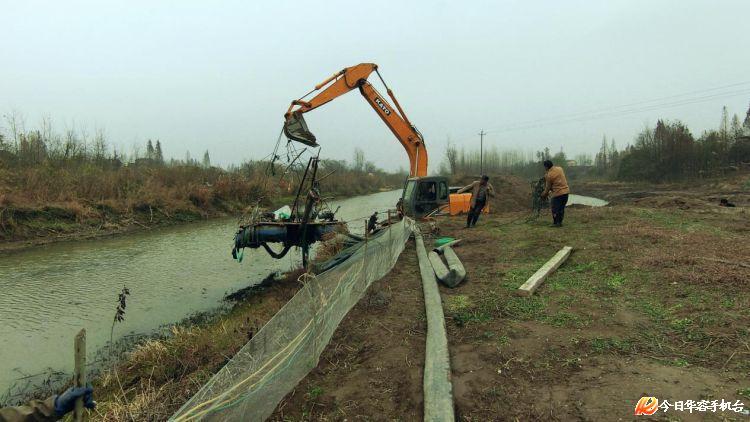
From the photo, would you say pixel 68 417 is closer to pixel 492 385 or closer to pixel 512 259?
pixel 492 385

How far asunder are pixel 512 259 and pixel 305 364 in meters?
4.77

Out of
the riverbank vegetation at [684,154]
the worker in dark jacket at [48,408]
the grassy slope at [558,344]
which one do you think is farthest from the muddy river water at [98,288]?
the riverbank vegetation at [684,154]

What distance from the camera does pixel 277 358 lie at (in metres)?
3.43

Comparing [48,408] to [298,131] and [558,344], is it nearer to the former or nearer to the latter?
[558,344]

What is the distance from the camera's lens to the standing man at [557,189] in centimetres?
953

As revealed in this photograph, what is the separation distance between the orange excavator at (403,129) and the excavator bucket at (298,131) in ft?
0.77

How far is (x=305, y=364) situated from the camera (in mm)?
3812

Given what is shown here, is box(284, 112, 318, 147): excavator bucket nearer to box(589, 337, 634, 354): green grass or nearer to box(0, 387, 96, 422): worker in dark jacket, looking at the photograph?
box(589, 337, 634, 354): green grass

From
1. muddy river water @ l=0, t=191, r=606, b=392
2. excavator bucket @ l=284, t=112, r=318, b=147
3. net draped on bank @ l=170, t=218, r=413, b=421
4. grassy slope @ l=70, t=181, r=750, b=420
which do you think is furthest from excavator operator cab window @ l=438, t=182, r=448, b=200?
net draped on bank @ l=170, t=218, r=413, b=421

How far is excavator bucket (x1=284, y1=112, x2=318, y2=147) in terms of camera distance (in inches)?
425

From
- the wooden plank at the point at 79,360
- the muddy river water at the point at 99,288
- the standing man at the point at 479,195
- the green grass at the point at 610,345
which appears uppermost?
the standing man at the point at 479,195

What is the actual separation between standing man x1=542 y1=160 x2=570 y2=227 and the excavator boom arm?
5584mm

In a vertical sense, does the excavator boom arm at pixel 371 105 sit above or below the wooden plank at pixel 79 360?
above

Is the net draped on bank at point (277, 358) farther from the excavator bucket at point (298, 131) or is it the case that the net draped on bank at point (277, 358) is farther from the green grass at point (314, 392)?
the excavator bucket at point (298, 131)
